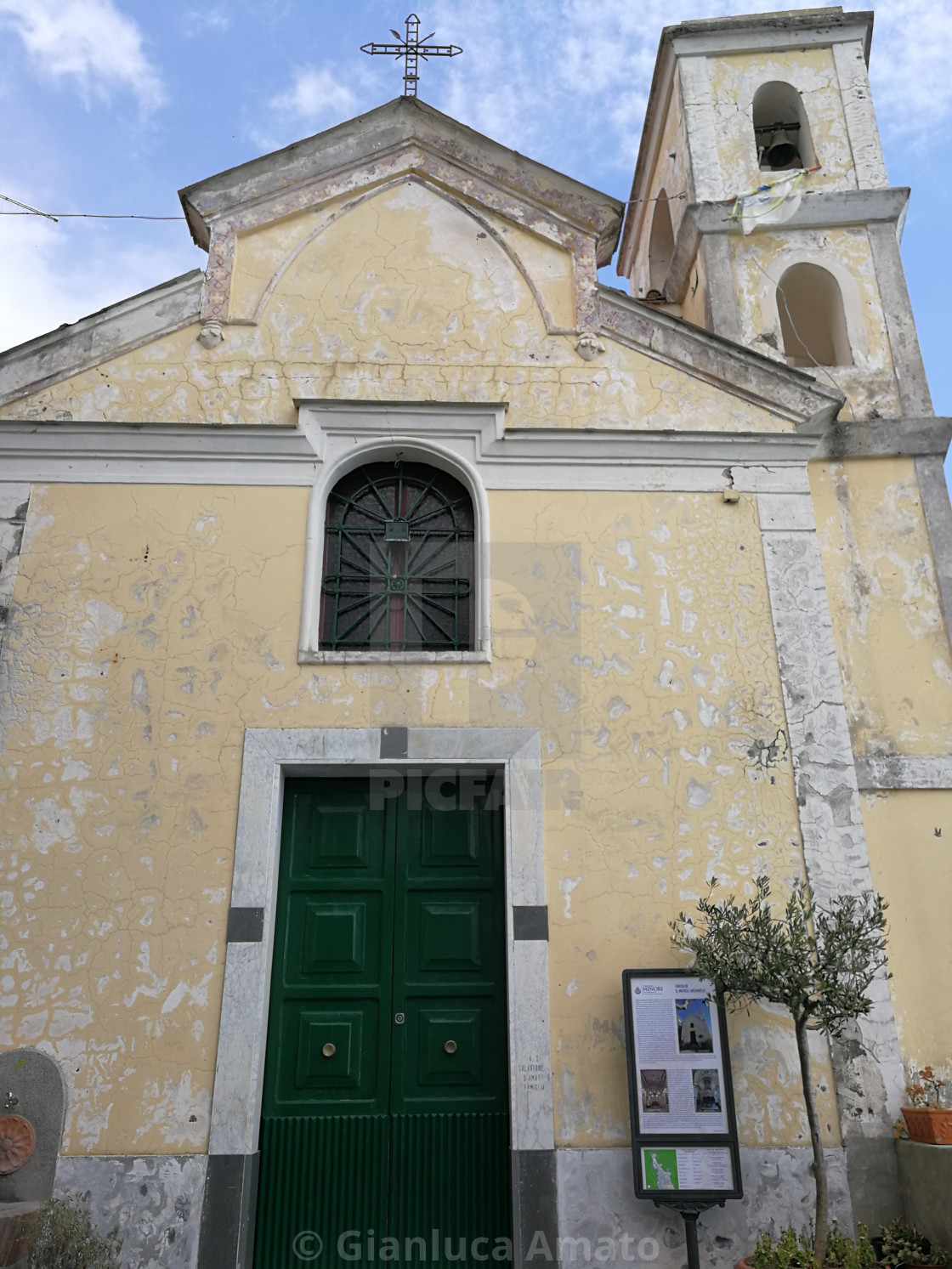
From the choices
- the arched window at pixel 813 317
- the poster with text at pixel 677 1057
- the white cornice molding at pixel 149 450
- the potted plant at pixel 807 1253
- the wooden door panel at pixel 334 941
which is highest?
the arched window at pixel 813 317

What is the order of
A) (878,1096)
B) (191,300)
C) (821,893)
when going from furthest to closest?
(191,300) → (821,893) → (878,1096)

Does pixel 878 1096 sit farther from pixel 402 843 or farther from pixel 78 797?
pixel 78 797

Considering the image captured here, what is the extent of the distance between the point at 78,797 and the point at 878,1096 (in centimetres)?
508

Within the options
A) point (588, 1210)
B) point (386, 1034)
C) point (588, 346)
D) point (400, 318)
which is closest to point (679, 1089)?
point (588, 1210)

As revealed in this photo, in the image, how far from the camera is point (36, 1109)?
5707 mm

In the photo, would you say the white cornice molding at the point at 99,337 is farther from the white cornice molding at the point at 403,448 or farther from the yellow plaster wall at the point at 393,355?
the white cornice molding at the point at 403,448

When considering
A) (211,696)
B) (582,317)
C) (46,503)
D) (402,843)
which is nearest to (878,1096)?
(402,843)

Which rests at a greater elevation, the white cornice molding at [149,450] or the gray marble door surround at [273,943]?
the white cornice molding at [149,450]

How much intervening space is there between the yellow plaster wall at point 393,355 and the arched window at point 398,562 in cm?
64

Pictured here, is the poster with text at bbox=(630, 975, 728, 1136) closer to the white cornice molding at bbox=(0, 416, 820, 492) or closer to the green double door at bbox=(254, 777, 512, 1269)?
the green double door at bbox=(254, 777, 512, 1269)

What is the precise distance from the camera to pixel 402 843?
21.6 feet

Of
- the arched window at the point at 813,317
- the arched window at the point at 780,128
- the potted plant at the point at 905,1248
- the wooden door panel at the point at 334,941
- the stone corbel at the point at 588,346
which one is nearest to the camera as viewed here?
the potted plant at the point at 905,1248

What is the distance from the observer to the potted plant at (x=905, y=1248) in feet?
17.2

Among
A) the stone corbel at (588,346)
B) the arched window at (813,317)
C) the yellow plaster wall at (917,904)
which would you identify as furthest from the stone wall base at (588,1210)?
the arched window at (813,317)
